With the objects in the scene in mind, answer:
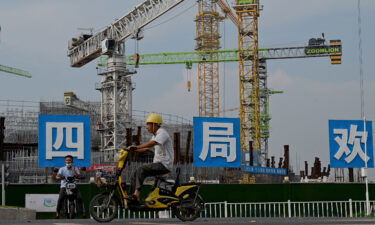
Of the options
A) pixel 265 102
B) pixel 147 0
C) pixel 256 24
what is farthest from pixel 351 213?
pixel 265 102

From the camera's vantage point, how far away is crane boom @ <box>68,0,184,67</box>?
5969 centimetres

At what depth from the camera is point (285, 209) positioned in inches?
950

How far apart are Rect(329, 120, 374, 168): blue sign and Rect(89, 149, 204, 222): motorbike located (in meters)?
14.2

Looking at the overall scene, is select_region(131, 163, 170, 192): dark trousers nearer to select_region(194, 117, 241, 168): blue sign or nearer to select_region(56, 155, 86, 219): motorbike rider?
select_region(56, 155, 86, 219): motorbike rider

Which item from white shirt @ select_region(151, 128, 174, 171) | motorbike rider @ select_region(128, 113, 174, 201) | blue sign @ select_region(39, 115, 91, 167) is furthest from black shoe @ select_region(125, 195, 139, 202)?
blue sign @ select_region(39, 115, 91, 167)

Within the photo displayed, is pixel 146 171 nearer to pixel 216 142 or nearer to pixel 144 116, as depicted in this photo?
pixel 216 142

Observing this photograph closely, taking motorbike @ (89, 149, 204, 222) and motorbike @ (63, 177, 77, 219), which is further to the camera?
motorbike @ (63, 177, 77, 219)

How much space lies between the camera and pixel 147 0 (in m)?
60.2

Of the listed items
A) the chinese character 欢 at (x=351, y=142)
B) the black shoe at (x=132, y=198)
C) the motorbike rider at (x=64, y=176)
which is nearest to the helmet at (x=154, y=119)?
the black shoe at (x=132, y=198)

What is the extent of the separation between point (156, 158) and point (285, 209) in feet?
45.2

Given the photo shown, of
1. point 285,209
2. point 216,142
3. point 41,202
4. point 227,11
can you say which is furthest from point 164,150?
point 227,11

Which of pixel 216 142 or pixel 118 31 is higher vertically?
pixel 118 31

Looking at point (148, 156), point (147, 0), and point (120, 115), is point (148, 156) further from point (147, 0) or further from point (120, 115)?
point (147, 0)

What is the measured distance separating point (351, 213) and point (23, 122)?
44.8 m
